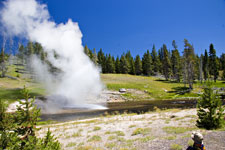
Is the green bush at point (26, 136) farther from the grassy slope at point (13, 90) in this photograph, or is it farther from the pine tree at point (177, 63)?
the pine tree at point (177, 63)

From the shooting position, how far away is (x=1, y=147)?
17.6 ft

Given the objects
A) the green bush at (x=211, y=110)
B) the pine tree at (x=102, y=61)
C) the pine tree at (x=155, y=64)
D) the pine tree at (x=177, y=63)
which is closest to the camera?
the green bush at (x=211, y=110)

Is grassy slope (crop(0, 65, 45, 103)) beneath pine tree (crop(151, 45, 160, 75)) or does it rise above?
beneath

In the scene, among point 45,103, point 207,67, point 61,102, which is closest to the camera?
point 45,103

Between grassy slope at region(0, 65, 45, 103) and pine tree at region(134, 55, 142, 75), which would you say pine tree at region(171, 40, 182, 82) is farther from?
grassy slope at region(0, 65, 45, 103)

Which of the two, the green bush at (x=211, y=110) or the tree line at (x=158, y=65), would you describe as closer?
the green bush at (x=211, y=110)

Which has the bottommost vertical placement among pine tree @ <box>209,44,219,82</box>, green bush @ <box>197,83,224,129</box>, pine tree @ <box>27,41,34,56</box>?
green bush @ <box>197,83,224,129</box>

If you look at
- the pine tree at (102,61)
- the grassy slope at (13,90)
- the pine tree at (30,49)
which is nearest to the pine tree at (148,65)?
the pine tree at (102,61)

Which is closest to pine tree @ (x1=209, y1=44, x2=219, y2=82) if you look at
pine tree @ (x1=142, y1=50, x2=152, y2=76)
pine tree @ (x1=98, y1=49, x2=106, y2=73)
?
pine tree @ (x1=142, y1=50, x2=152, y2=76)

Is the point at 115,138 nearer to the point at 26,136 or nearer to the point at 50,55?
the point at 26,136

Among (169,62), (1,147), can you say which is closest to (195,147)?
(1,147)

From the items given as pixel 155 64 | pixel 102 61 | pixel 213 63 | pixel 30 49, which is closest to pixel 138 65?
pixel 155 64

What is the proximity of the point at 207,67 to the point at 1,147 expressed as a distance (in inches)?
4202

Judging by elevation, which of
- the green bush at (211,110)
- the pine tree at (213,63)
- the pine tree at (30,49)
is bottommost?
the green bush at (211,110)
